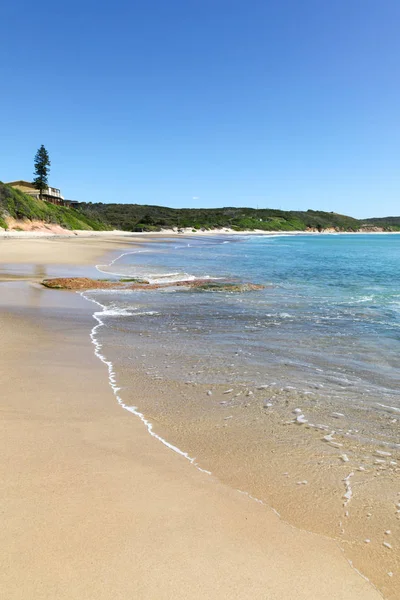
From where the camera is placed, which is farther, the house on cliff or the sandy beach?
the house on cliff

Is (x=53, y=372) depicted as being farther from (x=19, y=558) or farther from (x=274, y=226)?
(x=274, y=226)

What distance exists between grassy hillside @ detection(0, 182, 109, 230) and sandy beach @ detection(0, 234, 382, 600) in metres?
53.9

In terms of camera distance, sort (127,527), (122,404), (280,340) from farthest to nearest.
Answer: (280,340), (122,404), (127,527)

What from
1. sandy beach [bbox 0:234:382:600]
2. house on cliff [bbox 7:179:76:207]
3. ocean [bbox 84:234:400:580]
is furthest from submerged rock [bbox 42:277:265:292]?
house on cliff [bbox 7:179:76:207]

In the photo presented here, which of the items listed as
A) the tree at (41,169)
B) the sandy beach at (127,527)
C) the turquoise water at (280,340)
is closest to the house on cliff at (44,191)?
the tree at (41,169)

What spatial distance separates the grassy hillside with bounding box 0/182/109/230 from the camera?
186 ft

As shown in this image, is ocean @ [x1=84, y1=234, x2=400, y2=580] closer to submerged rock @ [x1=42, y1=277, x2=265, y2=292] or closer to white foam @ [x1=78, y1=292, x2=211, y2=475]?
white foam @ [x1=78, y1=292, x2=211, y2=475]

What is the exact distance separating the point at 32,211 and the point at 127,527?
214ft

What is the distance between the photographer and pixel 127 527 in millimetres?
2740

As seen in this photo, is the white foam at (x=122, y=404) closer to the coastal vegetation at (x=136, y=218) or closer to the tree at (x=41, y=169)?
the coastal vegetation at (x=136, y=218)

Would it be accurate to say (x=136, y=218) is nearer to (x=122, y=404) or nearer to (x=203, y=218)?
(x=203, y=218)

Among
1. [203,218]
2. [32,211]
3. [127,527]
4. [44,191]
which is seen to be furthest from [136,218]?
[127,527]

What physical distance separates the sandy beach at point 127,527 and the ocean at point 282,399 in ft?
0.77

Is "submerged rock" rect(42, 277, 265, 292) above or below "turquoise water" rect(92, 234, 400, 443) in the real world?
above
